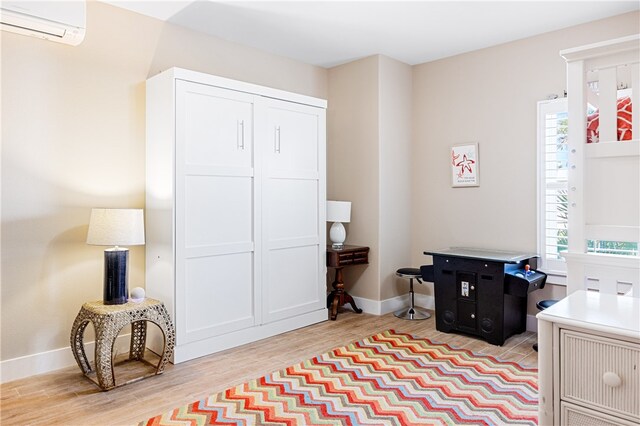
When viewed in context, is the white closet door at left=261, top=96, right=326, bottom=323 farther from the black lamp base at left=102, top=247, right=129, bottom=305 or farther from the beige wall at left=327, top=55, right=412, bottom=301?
the black lamp base at left=102, top=247, right=129, bottom=305

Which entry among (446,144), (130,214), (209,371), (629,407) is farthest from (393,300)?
(629,407)

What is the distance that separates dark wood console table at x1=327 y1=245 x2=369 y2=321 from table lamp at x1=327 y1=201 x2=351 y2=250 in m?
0.09

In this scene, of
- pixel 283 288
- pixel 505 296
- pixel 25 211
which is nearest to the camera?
pixel 25 211

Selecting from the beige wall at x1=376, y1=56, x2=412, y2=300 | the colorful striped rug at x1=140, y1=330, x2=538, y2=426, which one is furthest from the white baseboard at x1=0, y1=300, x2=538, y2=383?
the beige wall at x1=376, y1=56, x2=412, y2=300

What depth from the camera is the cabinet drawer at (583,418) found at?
57.8 inches

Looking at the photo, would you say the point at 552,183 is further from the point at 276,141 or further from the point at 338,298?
the point at 276,141

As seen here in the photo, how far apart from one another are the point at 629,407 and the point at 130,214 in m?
2.81

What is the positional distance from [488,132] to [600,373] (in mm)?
3181

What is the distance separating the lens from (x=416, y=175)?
4855mm

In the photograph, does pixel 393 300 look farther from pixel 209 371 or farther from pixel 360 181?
pixel 209 371

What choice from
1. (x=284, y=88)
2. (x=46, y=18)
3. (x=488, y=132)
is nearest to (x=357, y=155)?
(x=284, y=88)

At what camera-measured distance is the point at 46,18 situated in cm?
270

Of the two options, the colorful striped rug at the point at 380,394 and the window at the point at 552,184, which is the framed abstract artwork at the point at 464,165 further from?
the colorful striped rug at the point at 380,394

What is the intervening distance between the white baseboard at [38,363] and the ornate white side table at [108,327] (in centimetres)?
16
